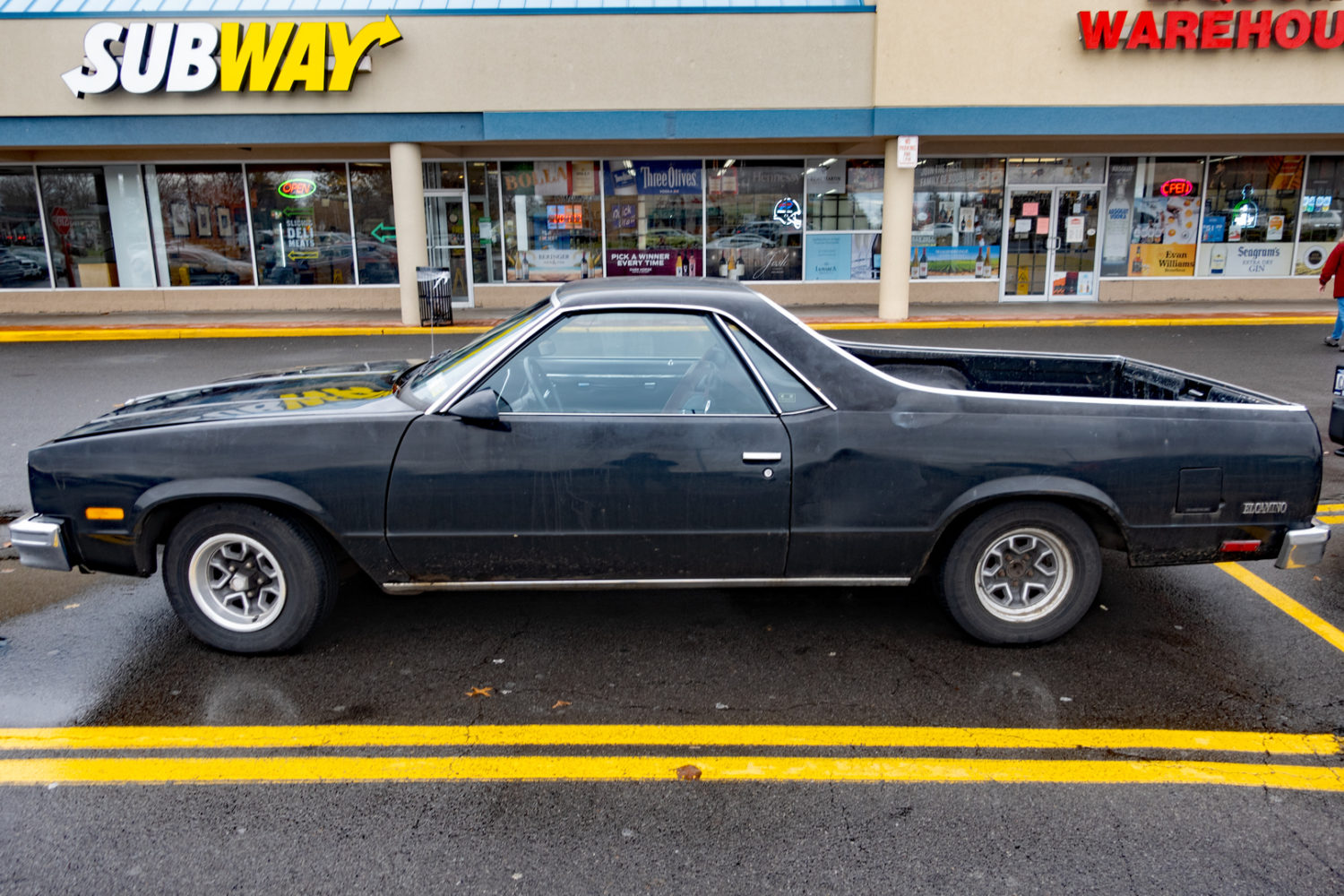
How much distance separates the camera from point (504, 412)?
4.14 meters

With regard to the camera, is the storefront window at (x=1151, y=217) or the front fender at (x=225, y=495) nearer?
the front fender at (x=225, y=495)

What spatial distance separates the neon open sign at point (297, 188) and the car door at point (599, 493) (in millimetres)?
16448

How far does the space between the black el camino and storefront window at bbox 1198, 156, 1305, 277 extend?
17731 millimetres

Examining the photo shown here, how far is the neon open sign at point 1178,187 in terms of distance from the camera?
1909 centimetres

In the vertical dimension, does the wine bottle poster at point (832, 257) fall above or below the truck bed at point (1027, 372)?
above

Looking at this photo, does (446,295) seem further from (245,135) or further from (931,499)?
(931,499)

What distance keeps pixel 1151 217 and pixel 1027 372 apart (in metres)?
16.2

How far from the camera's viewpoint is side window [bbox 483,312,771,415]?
421 centimetres

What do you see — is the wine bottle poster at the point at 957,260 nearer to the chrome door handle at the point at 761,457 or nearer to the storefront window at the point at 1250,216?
the storefront window at the point at 1250,216

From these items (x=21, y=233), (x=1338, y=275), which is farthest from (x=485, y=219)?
(x=1338, y=275)

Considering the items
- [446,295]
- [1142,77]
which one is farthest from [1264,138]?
[446,295]

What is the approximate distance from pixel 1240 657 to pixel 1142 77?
14.7 m

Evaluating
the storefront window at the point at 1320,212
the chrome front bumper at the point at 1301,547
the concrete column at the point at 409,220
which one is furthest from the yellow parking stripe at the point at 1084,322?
the chrome front bumper at the point at 1301,547

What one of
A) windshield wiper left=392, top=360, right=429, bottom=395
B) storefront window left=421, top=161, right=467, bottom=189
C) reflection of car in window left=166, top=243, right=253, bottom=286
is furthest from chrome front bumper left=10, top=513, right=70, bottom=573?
reflection of car in window left=166, top=243, right=253, bottom=286
